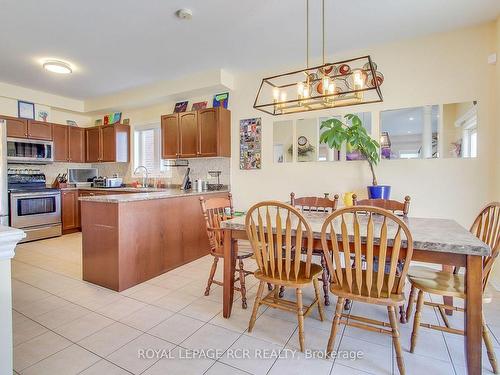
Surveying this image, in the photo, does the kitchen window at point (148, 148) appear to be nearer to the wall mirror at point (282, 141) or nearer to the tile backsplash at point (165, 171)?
the tile backsplash at point (165, 171)

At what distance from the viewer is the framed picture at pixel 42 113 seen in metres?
5.19

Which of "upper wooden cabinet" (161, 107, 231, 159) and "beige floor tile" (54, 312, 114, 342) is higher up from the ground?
"upper wooden cabinet" (161, 107, 231, 159)

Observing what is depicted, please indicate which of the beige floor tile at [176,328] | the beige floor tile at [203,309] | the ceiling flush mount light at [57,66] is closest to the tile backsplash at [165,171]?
the ceiling flush mount light at [57,66]

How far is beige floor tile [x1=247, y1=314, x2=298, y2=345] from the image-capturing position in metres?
1.93

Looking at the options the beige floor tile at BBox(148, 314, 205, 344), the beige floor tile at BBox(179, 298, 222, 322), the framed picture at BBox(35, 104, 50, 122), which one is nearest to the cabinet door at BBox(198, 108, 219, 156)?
the beige floor tile at BBox(179, 298, 222, 322)

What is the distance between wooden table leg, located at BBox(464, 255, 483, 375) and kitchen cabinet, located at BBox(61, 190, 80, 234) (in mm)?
5884

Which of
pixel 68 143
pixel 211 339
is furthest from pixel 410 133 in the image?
pixel 68 143

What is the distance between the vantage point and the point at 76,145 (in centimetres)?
571

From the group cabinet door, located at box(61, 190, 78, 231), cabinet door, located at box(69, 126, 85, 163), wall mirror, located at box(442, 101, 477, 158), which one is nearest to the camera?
wall mirror, located at box(442, 101, 477, 158)

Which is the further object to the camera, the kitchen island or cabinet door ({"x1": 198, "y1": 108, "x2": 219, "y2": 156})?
cabinet door ({"x1": 198, "y1": 108, "x2": 219, "y2": 156})

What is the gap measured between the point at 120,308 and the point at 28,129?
14.1ft

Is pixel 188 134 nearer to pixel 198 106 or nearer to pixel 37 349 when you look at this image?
pixel 198 106

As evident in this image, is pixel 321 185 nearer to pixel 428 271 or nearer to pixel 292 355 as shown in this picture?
pixel 428 271

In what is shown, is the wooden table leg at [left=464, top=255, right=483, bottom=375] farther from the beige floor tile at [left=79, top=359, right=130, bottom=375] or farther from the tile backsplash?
the tile backsplash
